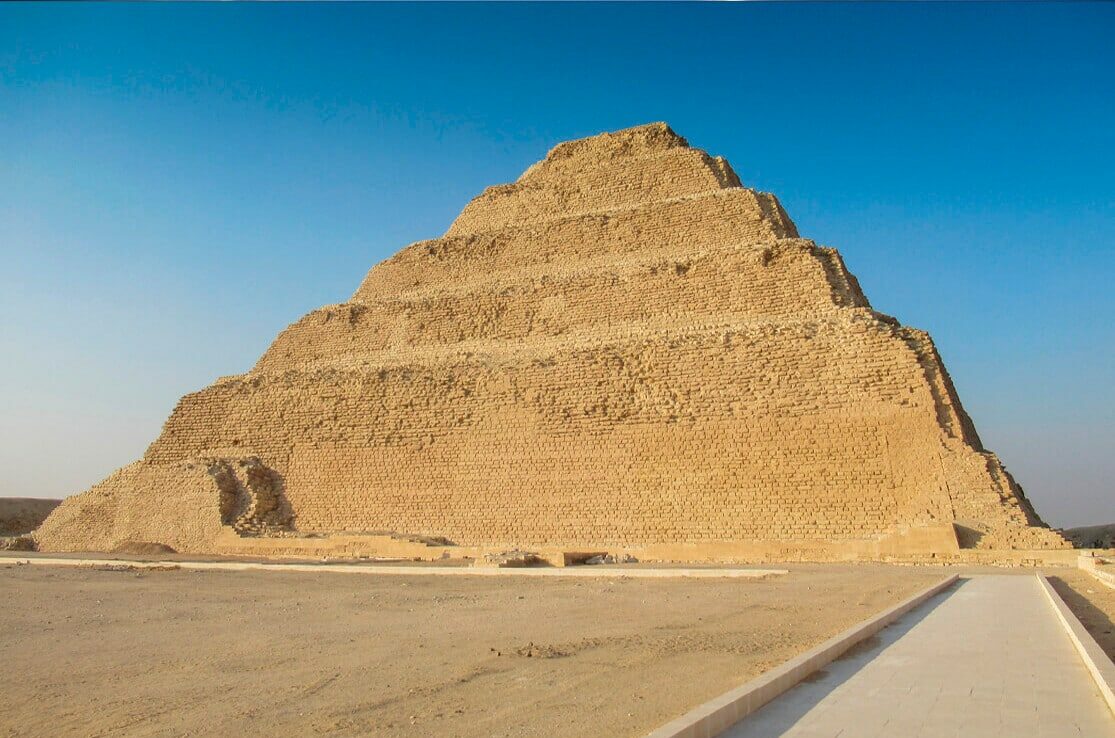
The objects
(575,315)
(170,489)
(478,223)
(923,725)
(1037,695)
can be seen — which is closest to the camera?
(923,725)

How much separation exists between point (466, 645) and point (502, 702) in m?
2.10

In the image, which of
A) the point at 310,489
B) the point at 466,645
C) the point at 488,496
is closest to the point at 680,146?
the point at 488,496

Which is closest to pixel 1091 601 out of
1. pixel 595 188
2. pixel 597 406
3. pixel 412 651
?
pixel 412 651

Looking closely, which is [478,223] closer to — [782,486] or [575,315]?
[575,315]

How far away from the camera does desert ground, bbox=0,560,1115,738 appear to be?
14.3 ft

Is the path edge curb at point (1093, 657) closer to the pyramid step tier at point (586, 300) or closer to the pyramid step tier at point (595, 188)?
the pyramid step tier at point (586, 300)

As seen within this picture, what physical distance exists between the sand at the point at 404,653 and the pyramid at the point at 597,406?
495cm

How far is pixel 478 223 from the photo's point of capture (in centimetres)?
2759

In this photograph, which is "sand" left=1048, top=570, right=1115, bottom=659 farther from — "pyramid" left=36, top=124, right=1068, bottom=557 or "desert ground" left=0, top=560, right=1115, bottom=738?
"pyramid" left=36, top=124, right=1068, bottom=557

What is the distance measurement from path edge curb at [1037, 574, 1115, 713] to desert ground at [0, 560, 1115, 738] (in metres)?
0.30

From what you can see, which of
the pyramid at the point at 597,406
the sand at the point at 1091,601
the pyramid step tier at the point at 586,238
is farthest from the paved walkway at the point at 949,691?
the pyramid step tier at the point at 586,238

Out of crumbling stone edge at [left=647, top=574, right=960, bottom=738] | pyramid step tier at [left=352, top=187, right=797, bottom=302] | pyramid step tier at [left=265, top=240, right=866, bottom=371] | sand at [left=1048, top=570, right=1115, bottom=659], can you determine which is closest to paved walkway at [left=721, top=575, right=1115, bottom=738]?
crumbling stone edge at [left=647, top=574, right=960, bottom=738]

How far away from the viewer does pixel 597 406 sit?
769 inches

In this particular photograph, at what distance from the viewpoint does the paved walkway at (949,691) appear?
378cm
